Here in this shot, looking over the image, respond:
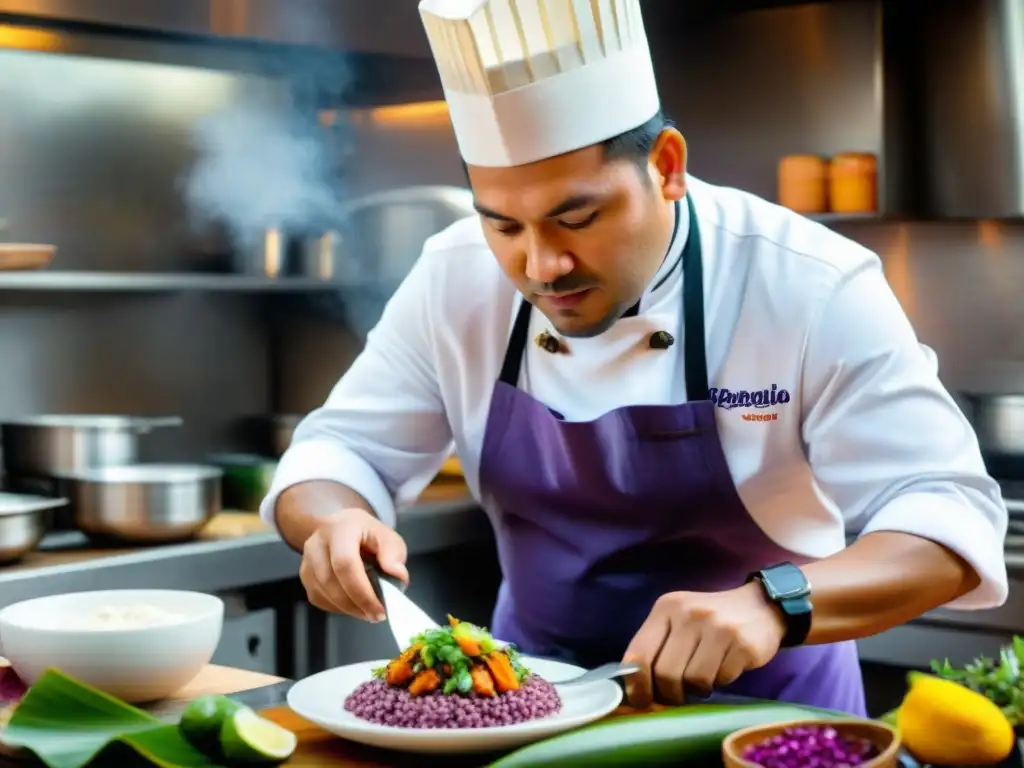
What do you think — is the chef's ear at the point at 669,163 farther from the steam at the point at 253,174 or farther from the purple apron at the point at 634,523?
the steam at the point at 253,174

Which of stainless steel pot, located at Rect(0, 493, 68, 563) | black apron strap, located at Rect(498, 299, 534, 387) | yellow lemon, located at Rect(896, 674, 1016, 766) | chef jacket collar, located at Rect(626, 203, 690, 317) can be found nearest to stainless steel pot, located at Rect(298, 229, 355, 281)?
stainless steel pot, located at Rect(0, 493, 68, 563)

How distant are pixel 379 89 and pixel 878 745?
123 inches

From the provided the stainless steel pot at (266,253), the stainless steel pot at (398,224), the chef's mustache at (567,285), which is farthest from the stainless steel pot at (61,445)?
the chef's mustache at (567,285)

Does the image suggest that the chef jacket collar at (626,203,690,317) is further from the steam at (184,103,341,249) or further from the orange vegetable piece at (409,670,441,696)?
the steam at (184,103,341,249)

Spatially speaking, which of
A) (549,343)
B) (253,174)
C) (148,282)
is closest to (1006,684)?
(549,343)

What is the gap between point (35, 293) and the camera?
3.59 meters

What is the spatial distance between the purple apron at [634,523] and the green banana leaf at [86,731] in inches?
29.0

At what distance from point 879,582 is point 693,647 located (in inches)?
11.2

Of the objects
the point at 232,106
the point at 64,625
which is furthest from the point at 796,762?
the point at 232,106

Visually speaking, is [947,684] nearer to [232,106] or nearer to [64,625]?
[64,625]

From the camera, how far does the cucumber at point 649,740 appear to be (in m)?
1.44

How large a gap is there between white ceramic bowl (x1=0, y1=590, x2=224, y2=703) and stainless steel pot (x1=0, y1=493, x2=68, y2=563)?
1138 millimetres

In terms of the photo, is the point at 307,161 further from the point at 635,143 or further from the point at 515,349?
the point at 635,143

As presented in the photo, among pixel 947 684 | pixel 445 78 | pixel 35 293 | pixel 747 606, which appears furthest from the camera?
pixel 35 293
